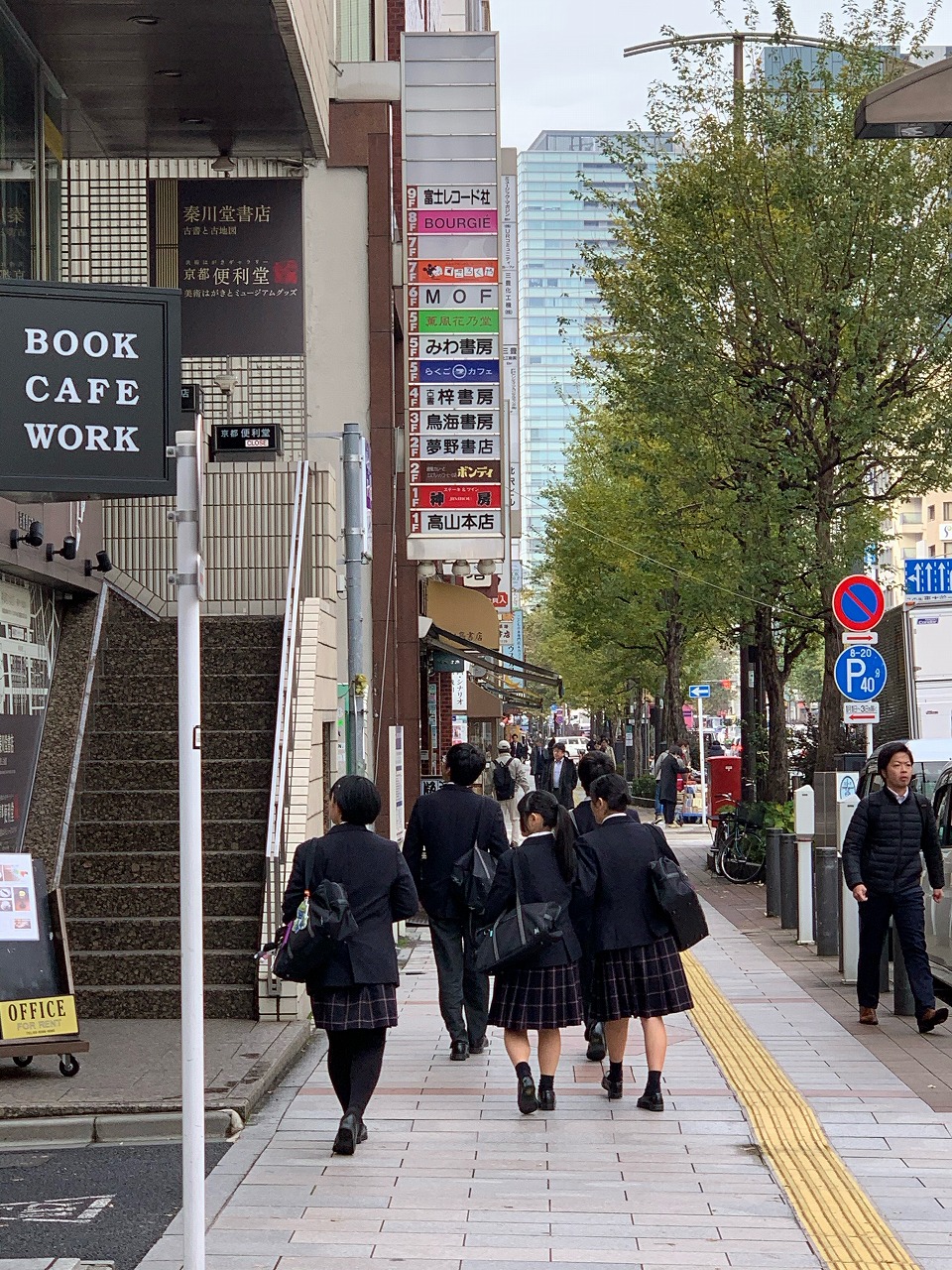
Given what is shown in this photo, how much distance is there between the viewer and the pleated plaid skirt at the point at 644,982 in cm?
820

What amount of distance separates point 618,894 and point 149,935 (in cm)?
365

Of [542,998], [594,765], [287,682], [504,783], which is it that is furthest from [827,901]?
[504,783]

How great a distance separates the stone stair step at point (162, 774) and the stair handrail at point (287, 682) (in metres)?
0.35

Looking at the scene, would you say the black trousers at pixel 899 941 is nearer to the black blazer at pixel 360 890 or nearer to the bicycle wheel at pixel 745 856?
the black blazer at pixel 360 890

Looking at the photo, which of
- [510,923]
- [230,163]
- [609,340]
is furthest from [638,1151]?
[609,340]

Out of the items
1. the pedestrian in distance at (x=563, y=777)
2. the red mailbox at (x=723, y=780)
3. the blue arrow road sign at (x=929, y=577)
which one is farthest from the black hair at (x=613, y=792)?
the red mailbox at (x=723, y=780)

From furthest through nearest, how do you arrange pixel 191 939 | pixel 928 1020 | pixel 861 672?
pixel 861 672 < pixel 928 1020 < pixel 191 939

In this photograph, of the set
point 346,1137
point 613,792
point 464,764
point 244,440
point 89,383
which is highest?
point 244,440

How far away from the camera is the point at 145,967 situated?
10453 mm

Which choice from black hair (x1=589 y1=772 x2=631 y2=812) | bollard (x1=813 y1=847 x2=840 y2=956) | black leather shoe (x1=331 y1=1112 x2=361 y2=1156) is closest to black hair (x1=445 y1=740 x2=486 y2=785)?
black hair (x1=589 y1=772 x2=631 y2=812)

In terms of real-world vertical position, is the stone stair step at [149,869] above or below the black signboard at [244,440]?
below

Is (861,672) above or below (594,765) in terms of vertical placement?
above

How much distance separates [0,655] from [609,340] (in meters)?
17.3

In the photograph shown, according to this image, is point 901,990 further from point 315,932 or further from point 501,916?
point 315,932
